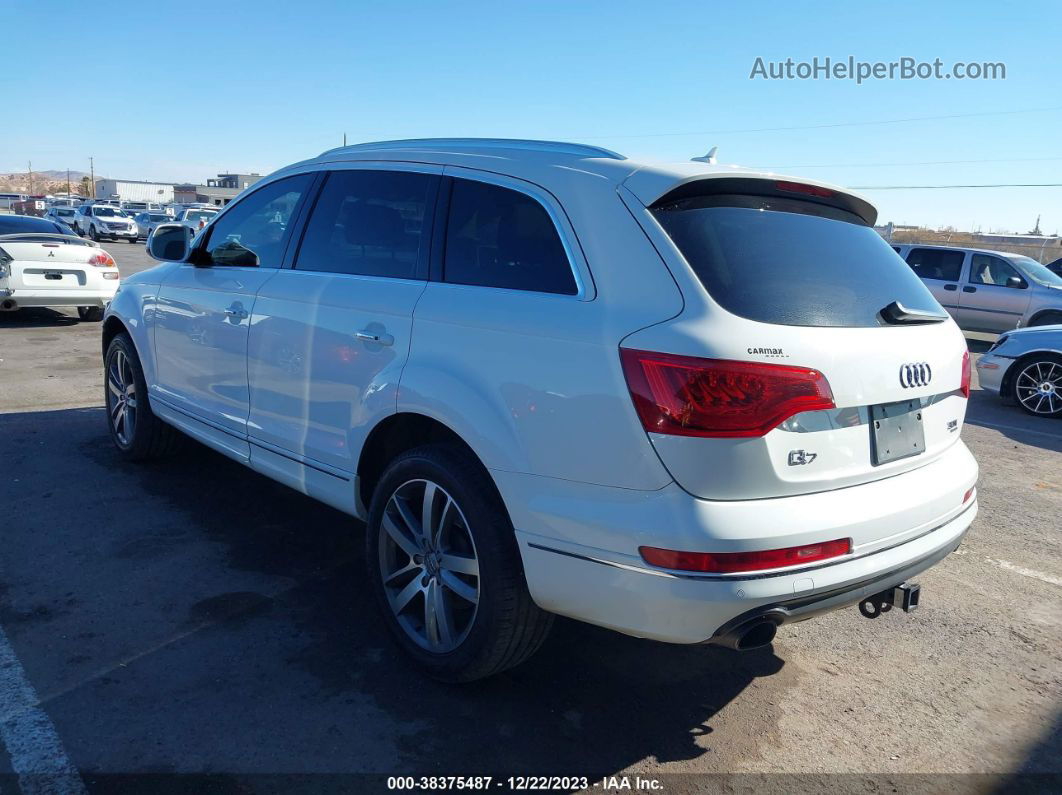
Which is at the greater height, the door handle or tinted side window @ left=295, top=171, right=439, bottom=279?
tinted side window @ left=295, top=171, right=439, bottom=279

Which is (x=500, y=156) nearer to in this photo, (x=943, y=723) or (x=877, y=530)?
(x=877, y=530)

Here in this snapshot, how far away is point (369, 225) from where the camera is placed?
12.2 feet

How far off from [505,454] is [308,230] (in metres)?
1.87

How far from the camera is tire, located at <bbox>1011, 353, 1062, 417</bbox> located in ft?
29.6

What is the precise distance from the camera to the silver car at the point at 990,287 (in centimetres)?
1441

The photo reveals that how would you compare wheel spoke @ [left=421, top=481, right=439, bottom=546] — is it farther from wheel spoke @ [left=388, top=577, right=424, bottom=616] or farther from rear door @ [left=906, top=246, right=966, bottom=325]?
rear door @ [left=906, top=246, right=966, bottom=325]

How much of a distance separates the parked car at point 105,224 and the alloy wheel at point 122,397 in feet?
117

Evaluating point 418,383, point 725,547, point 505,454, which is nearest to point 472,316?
point 418,383

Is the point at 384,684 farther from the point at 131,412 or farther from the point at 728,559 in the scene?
the point at 131,412

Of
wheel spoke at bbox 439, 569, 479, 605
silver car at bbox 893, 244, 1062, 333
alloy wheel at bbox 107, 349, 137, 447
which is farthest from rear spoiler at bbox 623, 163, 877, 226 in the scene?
silver car at bbox 893, 244, 1062, 333

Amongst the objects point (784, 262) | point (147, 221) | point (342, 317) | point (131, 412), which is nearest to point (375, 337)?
point (342, 317)

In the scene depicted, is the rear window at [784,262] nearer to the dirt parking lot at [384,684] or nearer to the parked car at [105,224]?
the dirt parking lot at [384,684]

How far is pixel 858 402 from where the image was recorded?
8.59ft

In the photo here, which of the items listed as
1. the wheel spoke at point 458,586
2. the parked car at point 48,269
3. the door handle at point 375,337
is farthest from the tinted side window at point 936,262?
the wheel spoke at point 458,586
